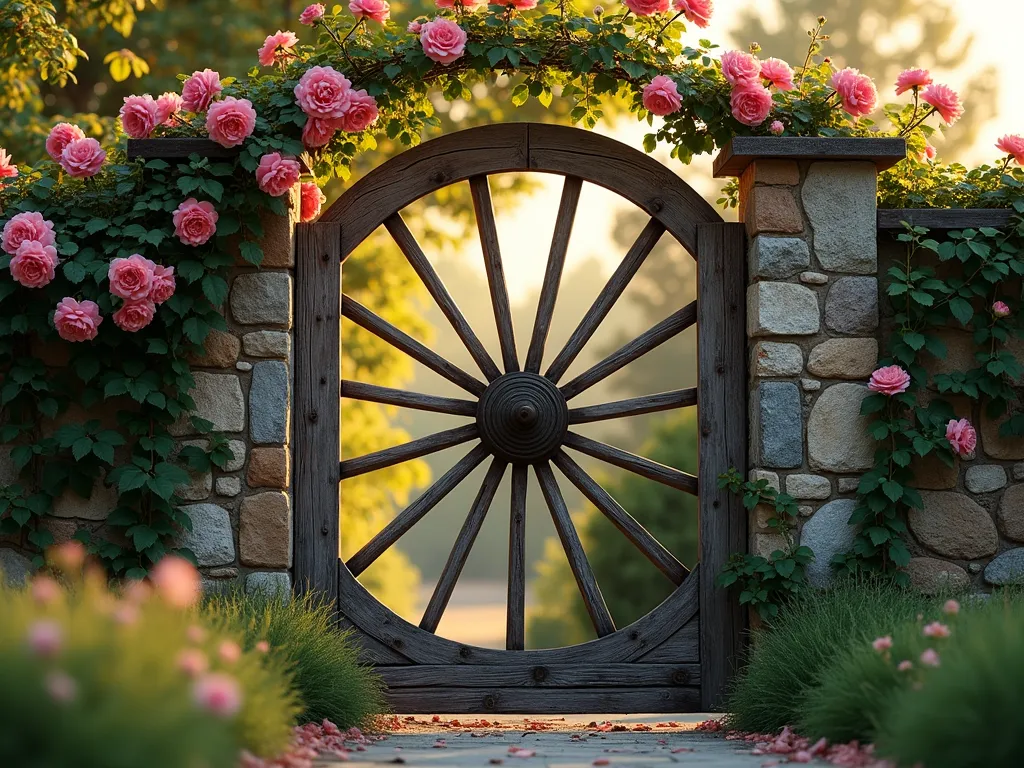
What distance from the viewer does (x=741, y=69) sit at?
4.21m

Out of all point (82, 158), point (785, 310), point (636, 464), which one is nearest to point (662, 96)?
point (785, 310)

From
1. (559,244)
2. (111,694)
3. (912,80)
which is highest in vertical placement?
(912,80)

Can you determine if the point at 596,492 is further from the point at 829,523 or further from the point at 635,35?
the point at 635,35

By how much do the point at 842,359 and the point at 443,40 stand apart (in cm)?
184

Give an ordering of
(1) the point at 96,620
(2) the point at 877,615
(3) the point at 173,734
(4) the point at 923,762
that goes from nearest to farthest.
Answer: (3) the point at 173,734
(1) the point at 96,620
(4) the point at 923,762
(2) the point at 877,615

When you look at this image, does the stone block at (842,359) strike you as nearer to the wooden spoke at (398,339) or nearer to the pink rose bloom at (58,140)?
A: the wooden spoke at (398,339)

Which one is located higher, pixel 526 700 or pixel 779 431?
pixel 779 431

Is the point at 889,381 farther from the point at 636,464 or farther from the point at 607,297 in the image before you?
the point at 607,297

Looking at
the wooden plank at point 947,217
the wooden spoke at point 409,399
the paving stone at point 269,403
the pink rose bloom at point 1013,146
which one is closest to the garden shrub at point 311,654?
the paving stone at point 269,403

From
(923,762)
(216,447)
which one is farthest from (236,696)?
(216,447)

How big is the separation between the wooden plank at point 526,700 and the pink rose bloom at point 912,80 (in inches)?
91.9

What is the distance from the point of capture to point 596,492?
4.34 meters

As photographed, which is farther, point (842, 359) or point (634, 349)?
point (634, 349)

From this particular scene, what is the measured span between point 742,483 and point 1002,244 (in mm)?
1277
